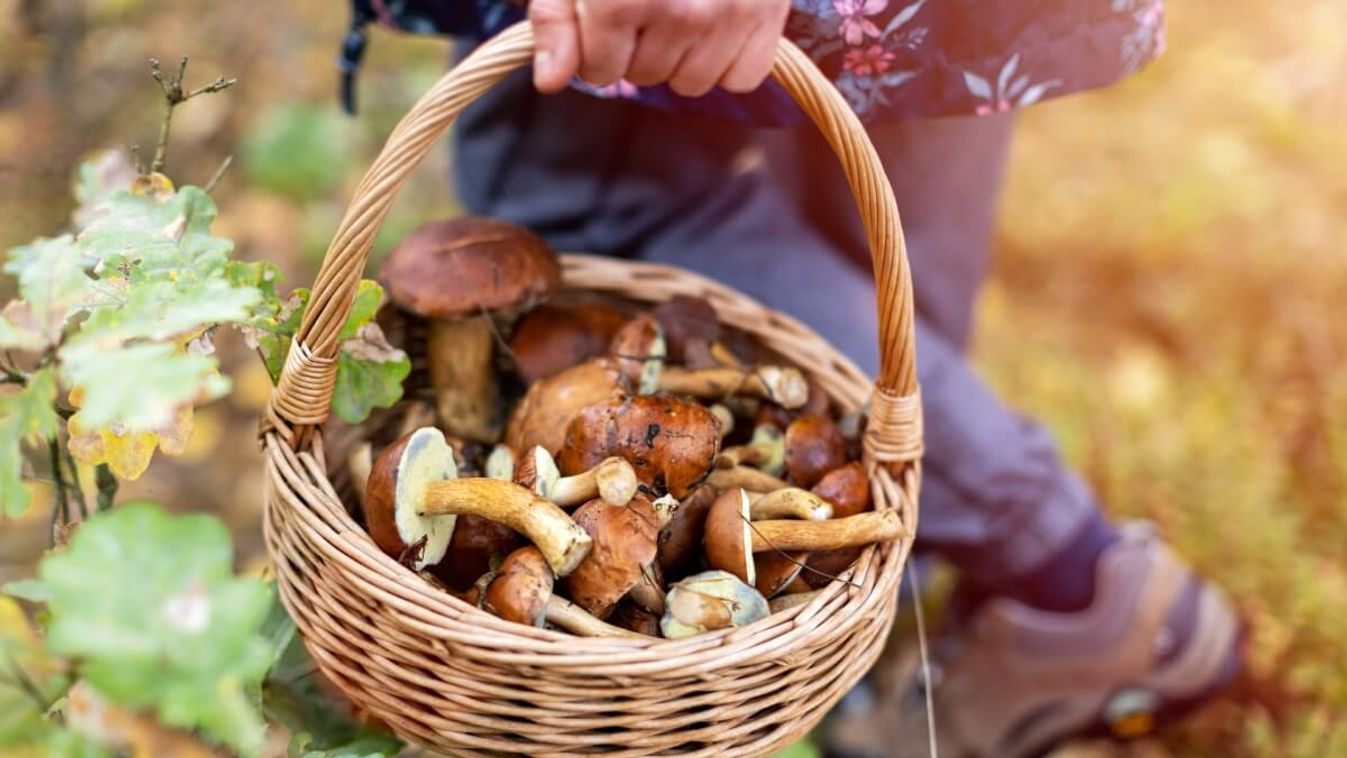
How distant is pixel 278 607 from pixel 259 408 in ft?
4.20

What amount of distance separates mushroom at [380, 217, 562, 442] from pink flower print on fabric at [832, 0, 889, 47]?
17.7 inches

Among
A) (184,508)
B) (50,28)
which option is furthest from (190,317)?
(50,28)

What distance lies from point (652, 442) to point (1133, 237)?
2.12 meters

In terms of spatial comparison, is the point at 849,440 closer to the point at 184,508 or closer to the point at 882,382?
the point at 882,382

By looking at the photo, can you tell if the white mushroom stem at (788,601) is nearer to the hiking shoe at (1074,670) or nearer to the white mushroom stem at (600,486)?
the white mushroom stem at (600,486)

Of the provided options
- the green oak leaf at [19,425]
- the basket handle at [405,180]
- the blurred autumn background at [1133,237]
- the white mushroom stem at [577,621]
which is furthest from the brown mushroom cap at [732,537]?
the blurred autumn background at [1133,237]

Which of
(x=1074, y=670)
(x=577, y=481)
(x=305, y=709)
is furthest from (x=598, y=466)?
(x=1074, y=670)

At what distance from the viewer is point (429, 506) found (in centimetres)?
102

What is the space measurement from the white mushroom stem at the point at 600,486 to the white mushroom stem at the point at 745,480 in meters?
0.17

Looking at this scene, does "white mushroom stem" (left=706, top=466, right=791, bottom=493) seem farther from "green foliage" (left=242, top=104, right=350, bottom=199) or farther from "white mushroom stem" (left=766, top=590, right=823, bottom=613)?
"green foliage" (left=242, top=104, right=350, bottom=199)

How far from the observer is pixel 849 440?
1.27 meters

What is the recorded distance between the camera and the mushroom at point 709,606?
973 millimetres

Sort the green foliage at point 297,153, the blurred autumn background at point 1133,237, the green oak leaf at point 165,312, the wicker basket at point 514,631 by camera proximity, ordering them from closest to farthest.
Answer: the green oak leaf at point 165,312
the wicker basket at point 514,631
the blurred autumn background at point 1133,237
the green foliage at point 297,153

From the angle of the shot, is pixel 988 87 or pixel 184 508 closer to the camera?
pixel 988 87
